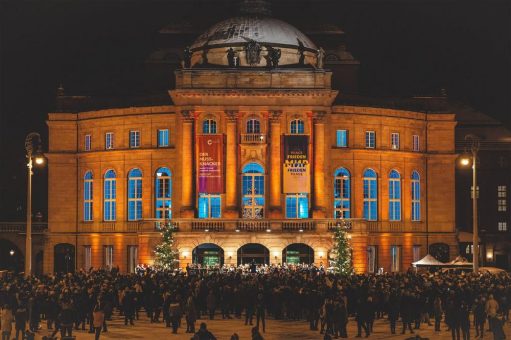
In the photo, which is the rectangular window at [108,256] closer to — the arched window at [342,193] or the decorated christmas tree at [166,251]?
the decorated christmas tree at [166,251]

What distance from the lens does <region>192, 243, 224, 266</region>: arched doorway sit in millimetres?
100938

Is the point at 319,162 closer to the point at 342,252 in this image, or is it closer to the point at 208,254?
the point at 342,252

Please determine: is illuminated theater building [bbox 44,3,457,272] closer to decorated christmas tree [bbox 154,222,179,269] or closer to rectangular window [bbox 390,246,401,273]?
rectangular window [bbox 390,246,401,273]

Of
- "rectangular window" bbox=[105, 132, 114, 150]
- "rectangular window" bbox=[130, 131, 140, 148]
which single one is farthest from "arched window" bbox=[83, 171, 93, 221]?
"rectangular window" bbox=[130, 131, 140, 148]

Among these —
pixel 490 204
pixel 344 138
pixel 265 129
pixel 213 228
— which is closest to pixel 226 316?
pixel 213 228

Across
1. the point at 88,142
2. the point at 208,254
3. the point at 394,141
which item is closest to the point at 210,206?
the point at 208,254

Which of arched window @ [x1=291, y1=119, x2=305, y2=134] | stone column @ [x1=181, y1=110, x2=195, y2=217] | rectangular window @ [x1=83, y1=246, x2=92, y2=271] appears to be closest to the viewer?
stone column @ [x1=181, y1=110, x2=195, y2=217]

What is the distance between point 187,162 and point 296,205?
9.60m

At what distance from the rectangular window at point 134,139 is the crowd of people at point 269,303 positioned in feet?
133

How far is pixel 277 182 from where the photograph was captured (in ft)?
343

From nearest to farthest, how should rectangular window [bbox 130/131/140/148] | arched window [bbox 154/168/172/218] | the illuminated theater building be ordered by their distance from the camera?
the illuminated theater building
arched window [bbox 154/168/172/218]
rectangular window [bbox 130/131/140/148]

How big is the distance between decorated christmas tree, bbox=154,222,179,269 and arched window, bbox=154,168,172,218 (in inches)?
434

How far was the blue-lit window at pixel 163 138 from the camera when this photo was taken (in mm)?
111500

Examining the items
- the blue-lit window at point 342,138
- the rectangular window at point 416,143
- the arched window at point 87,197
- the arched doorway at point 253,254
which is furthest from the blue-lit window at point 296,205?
the arched window at point 87,197
